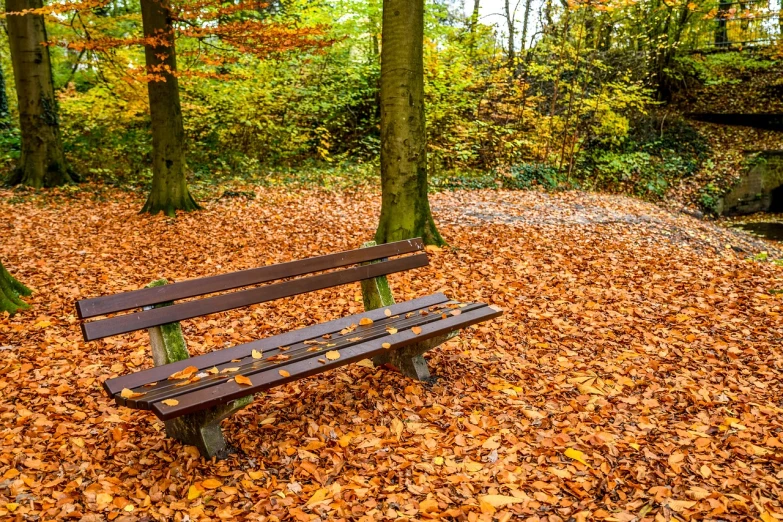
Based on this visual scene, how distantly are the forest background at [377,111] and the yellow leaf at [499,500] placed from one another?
9.98 meters

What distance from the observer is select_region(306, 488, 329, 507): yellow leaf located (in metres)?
2.66

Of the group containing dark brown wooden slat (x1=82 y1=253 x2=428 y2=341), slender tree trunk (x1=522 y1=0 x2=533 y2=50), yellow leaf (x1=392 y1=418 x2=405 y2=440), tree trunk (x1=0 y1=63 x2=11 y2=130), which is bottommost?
yellow leaf (x1=392 y1=418 x2=405 y2=440)

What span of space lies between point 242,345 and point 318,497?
3.34ft

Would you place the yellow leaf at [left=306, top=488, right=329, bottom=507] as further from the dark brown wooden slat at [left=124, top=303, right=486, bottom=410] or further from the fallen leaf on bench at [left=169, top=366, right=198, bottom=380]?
the fallen leaf on bench at [left=169, top=366, right=198, bottom=380]

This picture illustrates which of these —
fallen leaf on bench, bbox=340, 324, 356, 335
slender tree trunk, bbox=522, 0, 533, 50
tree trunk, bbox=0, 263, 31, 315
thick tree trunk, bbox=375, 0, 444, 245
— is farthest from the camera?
slender tree trunk, bbox=522, 0, 533, 50

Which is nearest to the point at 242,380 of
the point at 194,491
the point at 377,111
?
the point at 194,491

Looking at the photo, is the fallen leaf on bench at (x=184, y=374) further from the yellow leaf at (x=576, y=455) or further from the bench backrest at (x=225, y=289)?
the yellow leaf at (x=576, y=455)

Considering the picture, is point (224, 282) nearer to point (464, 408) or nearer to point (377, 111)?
point (464, 408)

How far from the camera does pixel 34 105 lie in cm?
1044

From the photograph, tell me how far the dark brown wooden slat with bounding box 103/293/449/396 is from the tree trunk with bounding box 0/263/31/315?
2964 millimetres

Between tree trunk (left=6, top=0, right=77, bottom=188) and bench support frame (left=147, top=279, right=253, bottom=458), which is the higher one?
tree trunk (left=6, top=0, right=77, bottom=188)

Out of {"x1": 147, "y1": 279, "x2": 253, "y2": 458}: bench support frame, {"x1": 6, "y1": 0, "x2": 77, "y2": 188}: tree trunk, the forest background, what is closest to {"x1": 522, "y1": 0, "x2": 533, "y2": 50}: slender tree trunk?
the forest background

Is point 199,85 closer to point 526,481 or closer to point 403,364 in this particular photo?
point 403,364

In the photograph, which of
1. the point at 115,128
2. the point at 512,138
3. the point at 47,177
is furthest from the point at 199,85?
the point at 512,138
